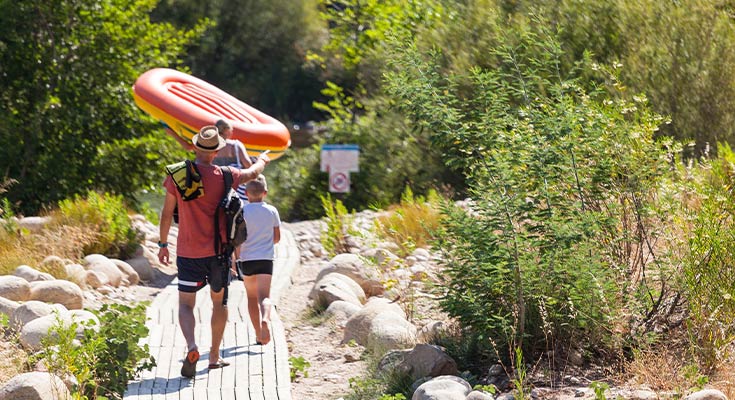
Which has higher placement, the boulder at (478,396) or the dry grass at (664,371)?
the dry grass at (664,371)

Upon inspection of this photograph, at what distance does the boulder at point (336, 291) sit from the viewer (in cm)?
914

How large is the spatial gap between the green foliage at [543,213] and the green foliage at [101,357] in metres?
1.92

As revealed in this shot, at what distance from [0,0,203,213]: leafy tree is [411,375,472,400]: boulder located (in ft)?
32.8

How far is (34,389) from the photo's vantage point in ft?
19.4

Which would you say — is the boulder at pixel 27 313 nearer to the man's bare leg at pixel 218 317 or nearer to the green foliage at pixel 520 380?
the man's bare leg at pixel 218 317

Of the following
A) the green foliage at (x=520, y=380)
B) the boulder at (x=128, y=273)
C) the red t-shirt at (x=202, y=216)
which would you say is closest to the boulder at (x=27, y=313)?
the red t-shirt at (x=202, y=216)

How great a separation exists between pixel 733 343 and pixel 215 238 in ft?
10.2

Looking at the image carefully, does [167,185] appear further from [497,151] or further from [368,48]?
[368,48]

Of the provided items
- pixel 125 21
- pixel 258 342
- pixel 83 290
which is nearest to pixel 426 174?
pixel 125 21

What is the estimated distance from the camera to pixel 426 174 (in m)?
16.2

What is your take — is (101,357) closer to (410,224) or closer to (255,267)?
(255,267)

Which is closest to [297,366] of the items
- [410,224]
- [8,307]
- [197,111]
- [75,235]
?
[8,307]

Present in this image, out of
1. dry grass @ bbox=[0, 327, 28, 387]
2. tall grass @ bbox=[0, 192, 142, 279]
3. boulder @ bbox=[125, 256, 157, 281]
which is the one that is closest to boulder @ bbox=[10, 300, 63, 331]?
dry grass @ bbox=[0, 327, 28, 387]

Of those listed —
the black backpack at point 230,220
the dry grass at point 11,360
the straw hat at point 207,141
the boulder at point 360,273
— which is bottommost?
the dry grass at point 11,360
